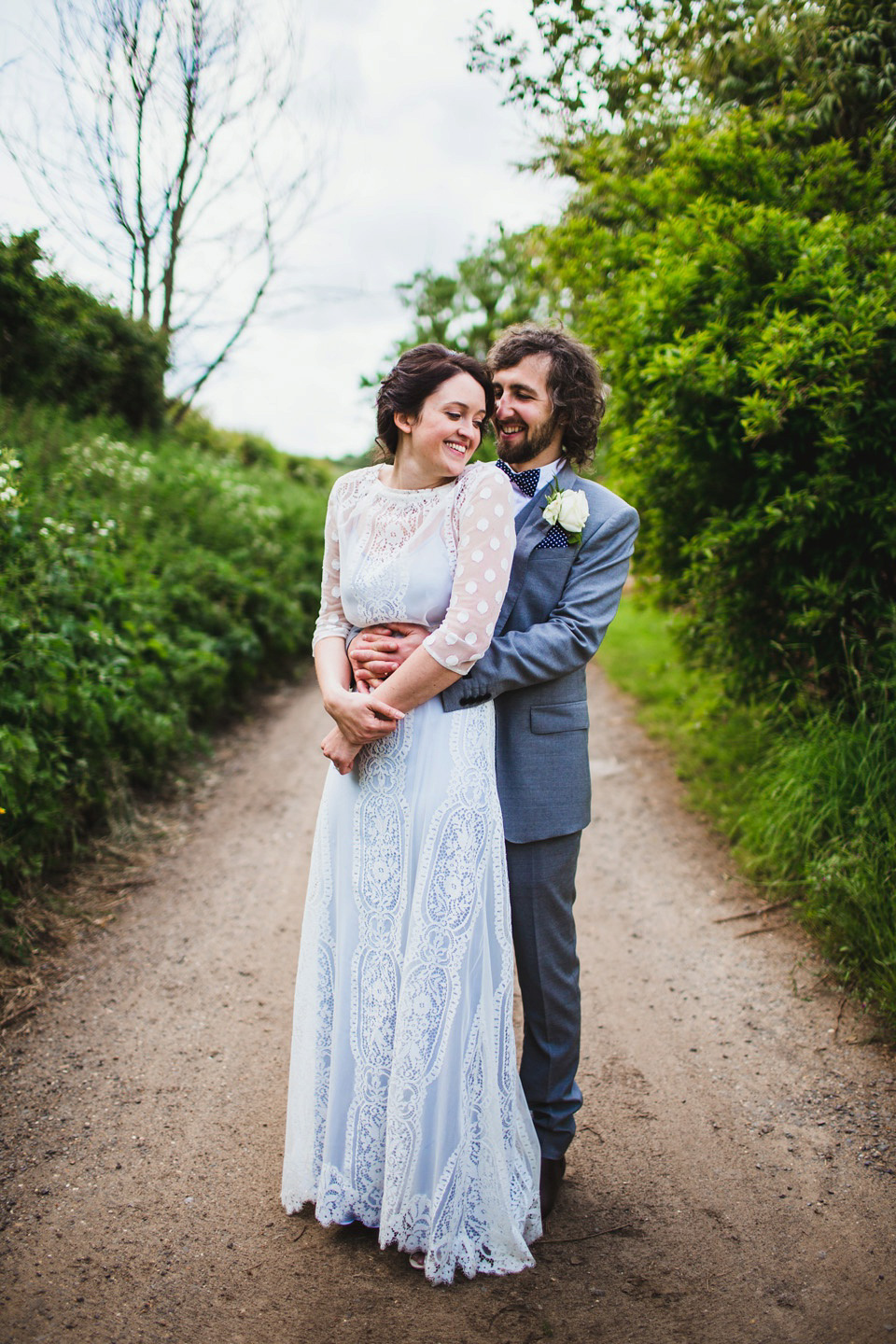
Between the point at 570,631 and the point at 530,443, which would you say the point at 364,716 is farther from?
the point at 530,443

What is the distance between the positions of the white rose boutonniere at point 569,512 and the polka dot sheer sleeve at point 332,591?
614 mm

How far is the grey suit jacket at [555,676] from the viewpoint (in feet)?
7.97

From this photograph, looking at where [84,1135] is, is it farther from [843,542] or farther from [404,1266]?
[843,542]

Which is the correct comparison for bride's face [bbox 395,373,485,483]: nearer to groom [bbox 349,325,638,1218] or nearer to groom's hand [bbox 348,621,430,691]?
groom [bbox 349,325,638,1218]

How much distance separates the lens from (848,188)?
4645mm

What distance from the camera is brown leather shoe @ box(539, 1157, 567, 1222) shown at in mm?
2570

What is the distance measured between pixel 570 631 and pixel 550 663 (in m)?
0.10

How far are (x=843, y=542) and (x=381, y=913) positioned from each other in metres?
3.18

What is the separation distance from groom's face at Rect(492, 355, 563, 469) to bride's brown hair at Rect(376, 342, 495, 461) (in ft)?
0.41

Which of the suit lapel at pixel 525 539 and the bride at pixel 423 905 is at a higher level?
the suit lapel at pixel 525 539

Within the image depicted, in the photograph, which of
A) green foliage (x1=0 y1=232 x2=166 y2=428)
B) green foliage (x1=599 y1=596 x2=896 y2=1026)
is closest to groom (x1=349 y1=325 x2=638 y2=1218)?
green foliage (x1=599 y1=596 x2=896 y2=1026)

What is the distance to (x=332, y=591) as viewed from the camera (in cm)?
263

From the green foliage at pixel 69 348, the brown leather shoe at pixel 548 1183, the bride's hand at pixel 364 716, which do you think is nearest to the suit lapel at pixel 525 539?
the bride's hand at pixel 364 716

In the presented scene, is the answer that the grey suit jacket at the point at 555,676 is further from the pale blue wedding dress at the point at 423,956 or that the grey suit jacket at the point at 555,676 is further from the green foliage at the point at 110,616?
the green foliage at the point at 110,616
